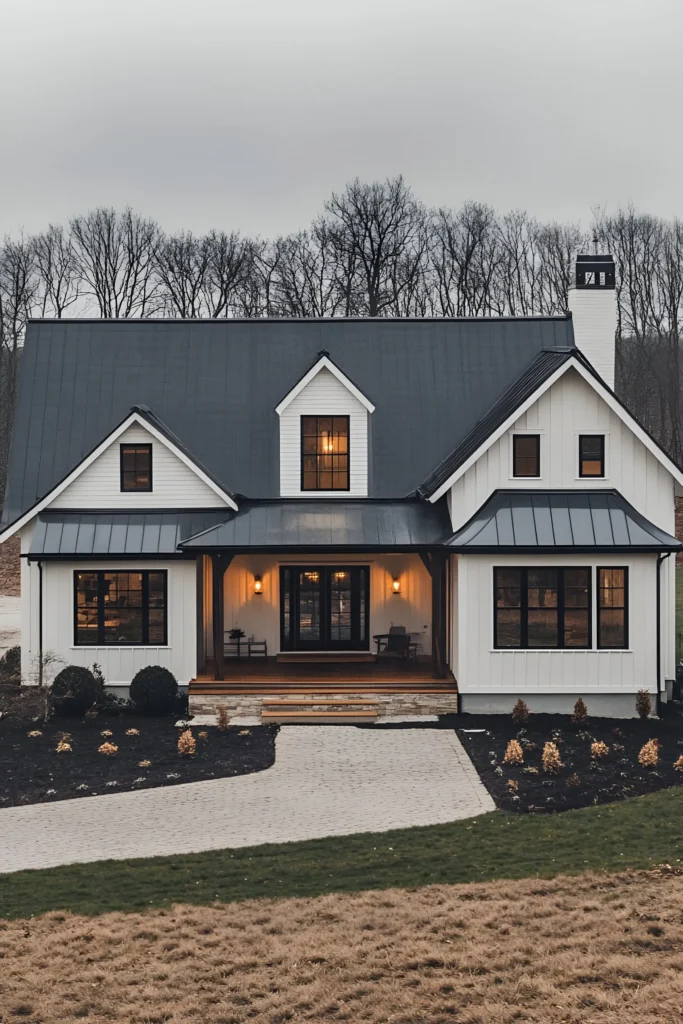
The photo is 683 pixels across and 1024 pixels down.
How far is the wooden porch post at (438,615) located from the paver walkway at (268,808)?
133 inches

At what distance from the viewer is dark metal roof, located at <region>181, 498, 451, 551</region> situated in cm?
2184

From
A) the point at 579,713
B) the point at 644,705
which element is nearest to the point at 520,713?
the point at 579,713

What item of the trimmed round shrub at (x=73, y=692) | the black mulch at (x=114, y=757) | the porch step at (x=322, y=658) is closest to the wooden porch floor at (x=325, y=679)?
the porch step at (x=322, y=658)

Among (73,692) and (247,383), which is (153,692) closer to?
(73,692)

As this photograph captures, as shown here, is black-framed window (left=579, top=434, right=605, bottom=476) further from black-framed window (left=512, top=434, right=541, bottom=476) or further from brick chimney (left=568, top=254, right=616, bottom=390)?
brick chimney (left=568, top=254, right=616, bottom=390)

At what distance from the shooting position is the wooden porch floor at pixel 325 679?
21484mm

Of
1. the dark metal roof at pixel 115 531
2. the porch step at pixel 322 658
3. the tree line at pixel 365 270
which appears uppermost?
the tree line at pixel 365 270

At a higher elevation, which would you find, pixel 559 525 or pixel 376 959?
pixel 559 525

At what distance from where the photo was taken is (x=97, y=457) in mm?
22797

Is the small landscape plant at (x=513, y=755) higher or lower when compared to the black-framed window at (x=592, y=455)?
lower

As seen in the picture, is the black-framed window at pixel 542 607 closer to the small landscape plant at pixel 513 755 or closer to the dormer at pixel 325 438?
the small landscape plant at pixel 513 755

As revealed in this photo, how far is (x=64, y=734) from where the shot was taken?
19906mm

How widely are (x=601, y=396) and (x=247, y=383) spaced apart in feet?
28.7

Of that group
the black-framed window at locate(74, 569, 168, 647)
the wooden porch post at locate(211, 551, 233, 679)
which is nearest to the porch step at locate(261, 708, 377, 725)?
the wooden porch post at locate(211, 551, 233, 679)
